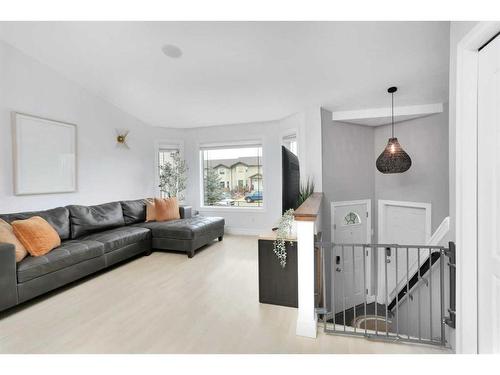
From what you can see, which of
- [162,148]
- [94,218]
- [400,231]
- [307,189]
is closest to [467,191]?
[307,189]

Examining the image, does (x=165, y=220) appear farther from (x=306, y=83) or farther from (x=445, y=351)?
(x=445, y=351)

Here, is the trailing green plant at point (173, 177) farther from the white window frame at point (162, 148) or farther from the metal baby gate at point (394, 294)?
the metal baby gate at point (394, 294)

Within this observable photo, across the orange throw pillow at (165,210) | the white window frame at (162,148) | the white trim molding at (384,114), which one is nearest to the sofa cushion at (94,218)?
the orange throw pillow at (165,210)

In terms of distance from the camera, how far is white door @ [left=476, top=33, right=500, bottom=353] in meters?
1.28

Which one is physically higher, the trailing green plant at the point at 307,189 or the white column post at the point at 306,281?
the trailing green plant at the point at 307,189

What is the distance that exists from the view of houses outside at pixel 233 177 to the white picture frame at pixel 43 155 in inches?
104

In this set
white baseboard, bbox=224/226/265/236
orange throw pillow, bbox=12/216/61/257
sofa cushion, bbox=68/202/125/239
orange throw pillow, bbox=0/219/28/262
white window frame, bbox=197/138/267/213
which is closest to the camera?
orange throw pillow, bbox=0/219/28/262

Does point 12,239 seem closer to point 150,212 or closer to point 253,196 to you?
point 150,212

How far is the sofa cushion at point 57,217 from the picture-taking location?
3.08 metres

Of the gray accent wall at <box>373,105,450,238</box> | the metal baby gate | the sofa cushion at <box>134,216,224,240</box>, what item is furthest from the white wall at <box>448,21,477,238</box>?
the sofa cushion at <box>134,216,224,240</box>

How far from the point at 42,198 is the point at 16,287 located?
5.36ft

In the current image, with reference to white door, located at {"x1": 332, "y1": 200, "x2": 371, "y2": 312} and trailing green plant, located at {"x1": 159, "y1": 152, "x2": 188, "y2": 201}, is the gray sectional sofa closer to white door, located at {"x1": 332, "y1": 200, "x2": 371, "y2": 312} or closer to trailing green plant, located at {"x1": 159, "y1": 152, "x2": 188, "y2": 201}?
trailing green plant, located at {"x1": 159, "y1": 152, "x2": 188, "y2": 201}

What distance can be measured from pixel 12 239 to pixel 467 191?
12.8ft

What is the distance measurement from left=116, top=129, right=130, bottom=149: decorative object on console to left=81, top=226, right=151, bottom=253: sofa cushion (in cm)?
173
